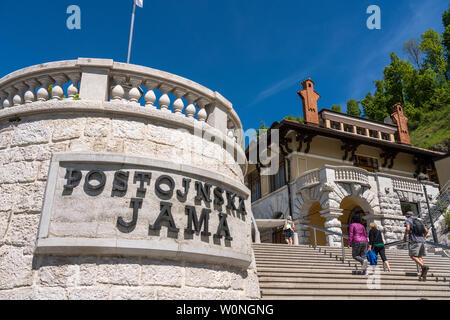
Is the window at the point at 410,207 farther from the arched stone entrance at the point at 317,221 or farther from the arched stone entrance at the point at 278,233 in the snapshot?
the arched stone entrance at the point at 278,233

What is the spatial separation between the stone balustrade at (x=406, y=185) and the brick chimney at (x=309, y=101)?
6377 mm

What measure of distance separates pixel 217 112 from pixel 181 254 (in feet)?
9.29

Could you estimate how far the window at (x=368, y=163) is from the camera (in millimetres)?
23859

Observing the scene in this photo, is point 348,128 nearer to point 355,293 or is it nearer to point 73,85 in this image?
point 355,293

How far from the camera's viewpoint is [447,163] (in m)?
27.4

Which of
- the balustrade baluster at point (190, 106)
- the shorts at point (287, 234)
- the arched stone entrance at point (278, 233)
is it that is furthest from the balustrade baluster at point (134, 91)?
the arched stone entrance at point (278, 233)

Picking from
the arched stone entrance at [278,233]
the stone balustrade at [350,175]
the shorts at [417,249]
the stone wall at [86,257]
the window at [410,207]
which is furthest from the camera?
the arched stone entrance at [278,233]

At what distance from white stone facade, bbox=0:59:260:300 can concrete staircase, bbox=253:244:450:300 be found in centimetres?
166

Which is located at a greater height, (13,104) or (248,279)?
(13,104)

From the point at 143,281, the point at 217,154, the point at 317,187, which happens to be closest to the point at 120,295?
the point at 143,281

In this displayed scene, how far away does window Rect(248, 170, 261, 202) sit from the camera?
2520 cm

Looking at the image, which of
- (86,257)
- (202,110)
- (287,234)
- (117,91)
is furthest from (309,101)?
(86,257)

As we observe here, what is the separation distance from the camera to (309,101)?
24234mm
